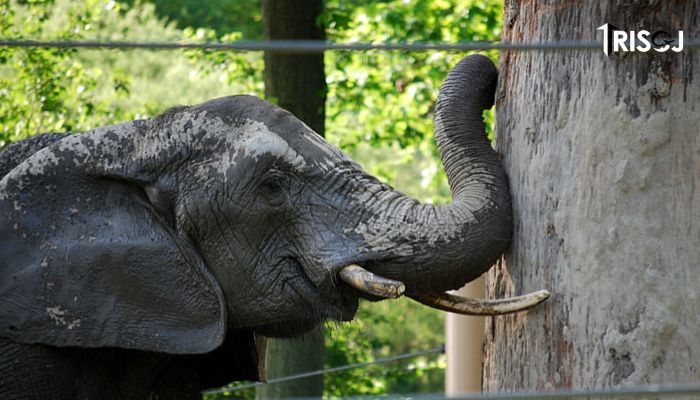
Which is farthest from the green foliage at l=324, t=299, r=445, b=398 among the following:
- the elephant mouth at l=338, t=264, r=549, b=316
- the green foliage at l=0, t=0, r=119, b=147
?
the green foliage at l=0, t=0, r=119, b=147

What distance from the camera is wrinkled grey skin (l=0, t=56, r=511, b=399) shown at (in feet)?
14.2

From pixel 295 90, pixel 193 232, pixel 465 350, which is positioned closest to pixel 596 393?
pixel 193 232

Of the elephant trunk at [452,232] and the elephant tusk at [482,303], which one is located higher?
the elephant trunk at [452,232]

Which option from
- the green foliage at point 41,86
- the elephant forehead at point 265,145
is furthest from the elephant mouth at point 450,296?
the green foliage at point 41,86

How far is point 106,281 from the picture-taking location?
4.37m

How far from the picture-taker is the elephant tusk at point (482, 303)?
4066 mm

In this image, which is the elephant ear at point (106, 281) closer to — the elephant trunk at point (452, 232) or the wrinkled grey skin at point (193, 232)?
the wrinkled grey skin at point (193, 232)

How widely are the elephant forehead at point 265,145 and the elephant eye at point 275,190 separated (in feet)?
0.20

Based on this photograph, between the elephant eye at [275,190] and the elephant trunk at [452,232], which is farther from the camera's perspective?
the elephant eye at [275,190]

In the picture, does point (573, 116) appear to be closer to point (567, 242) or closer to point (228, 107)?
point (567, 242)

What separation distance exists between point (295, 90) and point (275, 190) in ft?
12.3

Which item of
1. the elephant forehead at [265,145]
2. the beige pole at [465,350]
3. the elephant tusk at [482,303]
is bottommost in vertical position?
the beige pole at [465,350]

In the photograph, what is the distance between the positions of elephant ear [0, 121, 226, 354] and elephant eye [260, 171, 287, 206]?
0.30 m

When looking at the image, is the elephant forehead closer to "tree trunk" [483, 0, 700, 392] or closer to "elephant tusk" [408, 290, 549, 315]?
"elephant tusk" [408, 290, 549, 315]
